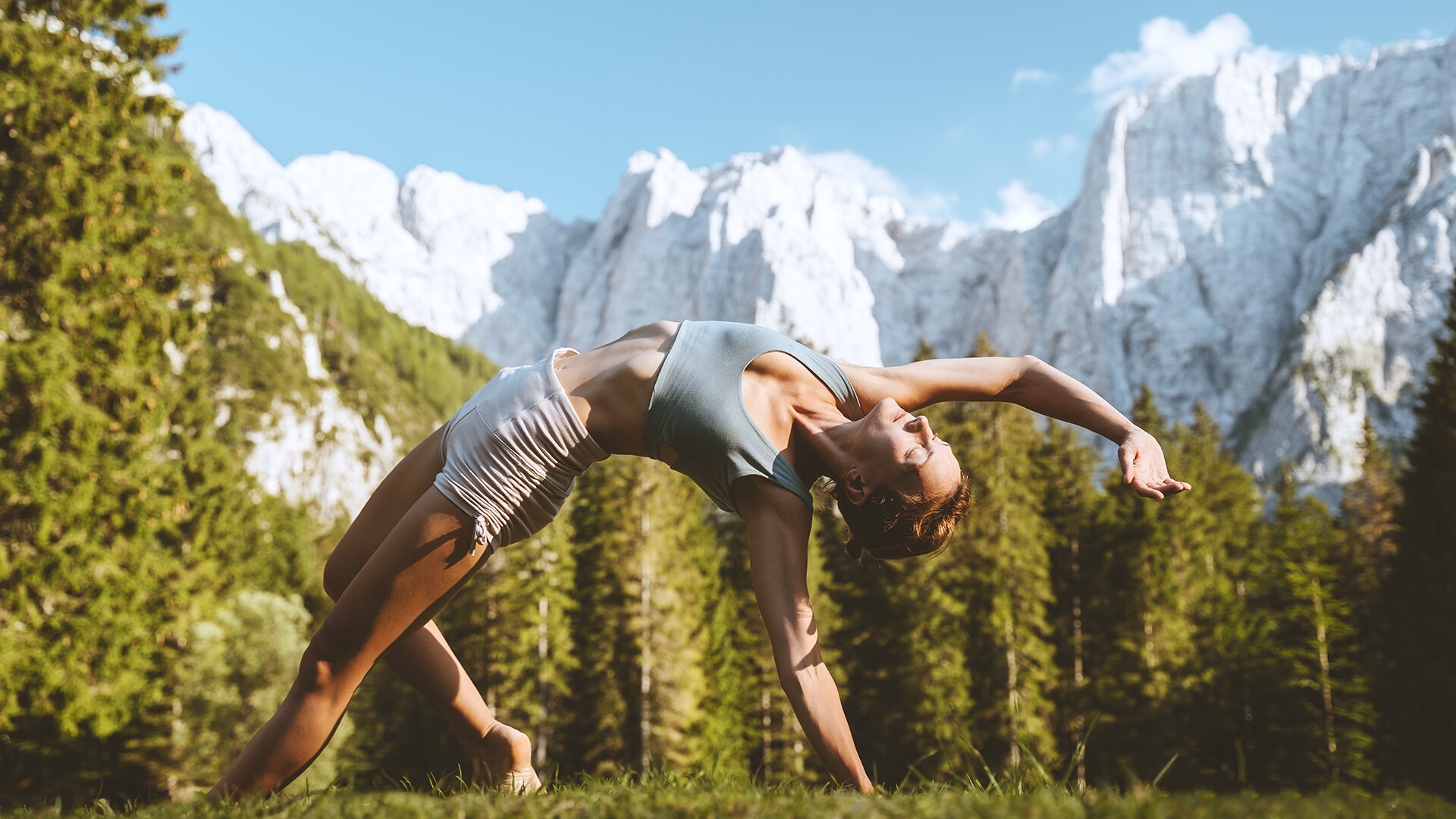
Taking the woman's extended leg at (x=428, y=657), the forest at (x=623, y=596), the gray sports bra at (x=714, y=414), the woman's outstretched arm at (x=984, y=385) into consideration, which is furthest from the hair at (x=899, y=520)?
the forest at (x=623, y=596)

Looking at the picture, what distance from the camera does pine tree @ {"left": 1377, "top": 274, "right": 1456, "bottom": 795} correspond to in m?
20.7

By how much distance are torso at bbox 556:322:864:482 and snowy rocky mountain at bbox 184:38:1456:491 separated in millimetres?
92286

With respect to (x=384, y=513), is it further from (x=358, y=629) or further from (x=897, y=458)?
(x=897, y=458)

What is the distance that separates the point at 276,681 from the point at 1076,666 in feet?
79.5

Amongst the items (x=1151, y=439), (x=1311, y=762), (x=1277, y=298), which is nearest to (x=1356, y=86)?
(x=1277, y=298)

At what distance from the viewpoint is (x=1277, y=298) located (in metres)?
109

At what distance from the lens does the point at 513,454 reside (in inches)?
108

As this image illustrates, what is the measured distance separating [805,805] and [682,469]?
127 cm

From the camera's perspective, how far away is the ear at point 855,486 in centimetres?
268

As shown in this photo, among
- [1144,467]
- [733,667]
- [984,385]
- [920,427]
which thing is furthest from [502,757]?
[733,667]

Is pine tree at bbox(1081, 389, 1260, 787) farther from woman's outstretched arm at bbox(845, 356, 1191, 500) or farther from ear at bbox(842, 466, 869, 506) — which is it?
ear at bbox(842, 466, 869, 506)

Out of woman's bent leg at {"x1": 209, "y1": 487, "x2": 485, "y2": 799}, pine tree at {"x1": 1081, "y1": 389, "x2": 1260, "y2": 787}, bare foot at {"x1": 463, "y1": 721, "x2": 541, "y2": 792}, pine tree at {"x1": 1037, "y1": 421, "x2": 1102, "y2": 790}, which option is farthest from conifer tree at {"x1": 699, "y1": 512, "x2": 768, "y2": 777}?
woman's bent leg at {"x1": 209, "y1": 487, "x2": 485, "y2": 799}

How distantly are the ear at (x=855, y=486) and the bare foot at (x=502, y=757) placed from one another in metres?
1.44

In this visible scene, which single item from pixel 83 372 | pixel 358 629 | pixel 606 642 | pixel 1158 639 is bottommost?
pixel 606 642
